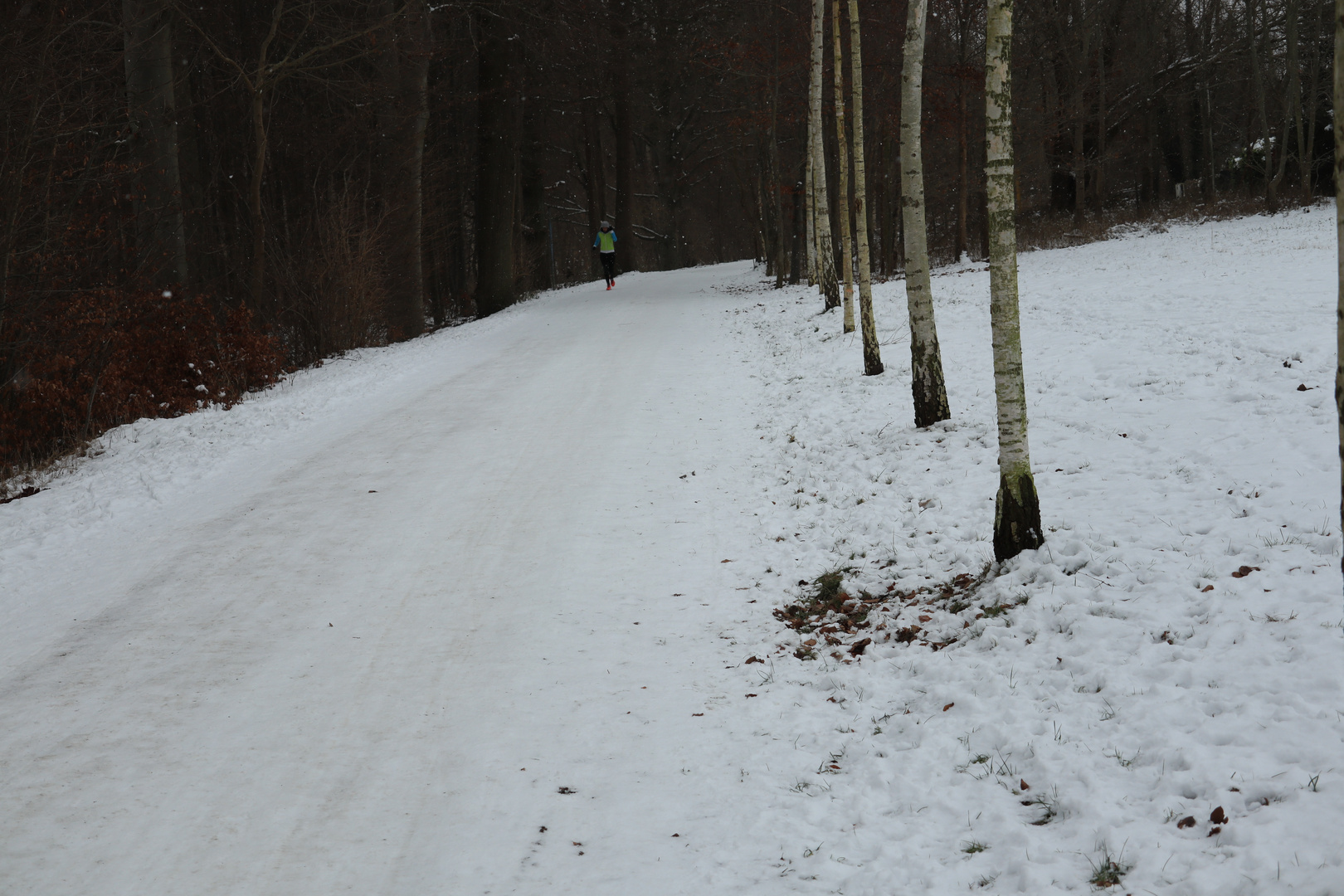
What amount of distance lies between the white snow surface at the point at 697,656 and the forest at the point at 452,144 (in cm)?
310

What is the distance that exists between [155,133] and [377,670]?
546 inches

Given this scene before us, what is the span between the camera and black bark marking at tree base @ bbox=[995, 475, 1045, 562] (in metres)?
5.64

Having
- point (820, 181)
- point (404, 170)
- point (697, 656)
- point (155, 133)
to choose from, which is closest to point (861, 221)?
point (820, 181)

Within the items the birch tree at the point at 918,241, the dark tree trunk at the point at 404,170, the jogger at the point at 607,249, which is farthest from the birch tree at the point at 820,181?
the dark tree trunk at the point at 404,170

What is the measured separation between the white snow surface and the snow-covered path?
0.9 inches

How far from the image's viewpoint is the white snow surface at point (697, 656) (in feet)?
11.5

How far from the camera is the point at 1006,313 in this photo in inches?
219

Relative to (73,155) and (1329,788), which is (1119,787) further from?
(73,155)

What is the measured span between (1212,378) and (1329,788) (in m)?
6.20

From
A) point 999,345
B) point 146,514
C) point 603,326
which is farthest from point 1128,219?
point 146,514

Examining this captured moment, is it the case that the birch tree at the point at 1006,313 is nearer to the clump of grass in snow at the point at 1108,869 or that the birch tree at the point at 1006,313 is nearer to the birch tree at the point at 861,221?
Answer: the clump of grass in snow at the point at 1108,869

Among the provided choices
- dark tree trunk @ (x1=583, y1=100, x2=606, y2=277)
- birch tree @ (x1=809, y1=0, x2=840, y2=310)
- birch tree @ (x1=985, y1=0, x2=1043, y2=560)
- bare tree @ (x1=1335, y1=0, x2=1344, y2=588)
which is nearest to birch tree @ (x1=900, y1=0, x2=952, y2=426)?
birch tree @ (x1=985, y1=0, x2=1043, y2=560)

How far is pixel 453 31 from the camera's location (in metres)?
23.3

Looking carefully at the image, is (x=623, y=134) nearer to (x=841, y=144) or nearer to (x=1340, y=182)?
(x=841, y=144)
